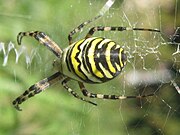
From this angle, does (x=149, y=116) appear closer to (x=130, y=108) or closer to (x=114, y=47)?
(x=130, y=108)

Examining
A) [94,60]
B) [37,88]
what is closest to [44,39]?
[37,88]

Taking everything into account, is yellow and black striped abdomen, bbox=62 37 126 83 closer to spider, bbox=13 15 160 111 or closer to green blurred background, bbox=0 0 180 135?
spider, bbox=13 15 160 111

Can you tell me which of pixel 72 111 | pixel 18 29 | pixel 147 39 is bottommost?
pixel 72 111

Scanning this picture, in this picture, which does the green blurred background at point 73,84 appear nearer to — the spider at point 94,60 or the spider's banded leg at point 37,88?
the spider's banded leg at point 37,88

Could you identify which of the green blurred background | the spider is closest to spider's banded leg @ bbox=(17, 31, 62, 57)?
the green blurred background

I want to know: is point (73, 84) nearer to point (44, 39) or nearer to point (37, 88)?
point (37, 88)

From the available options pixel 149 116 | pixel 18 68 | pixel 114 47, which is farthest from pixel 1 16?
pixel 114 47
